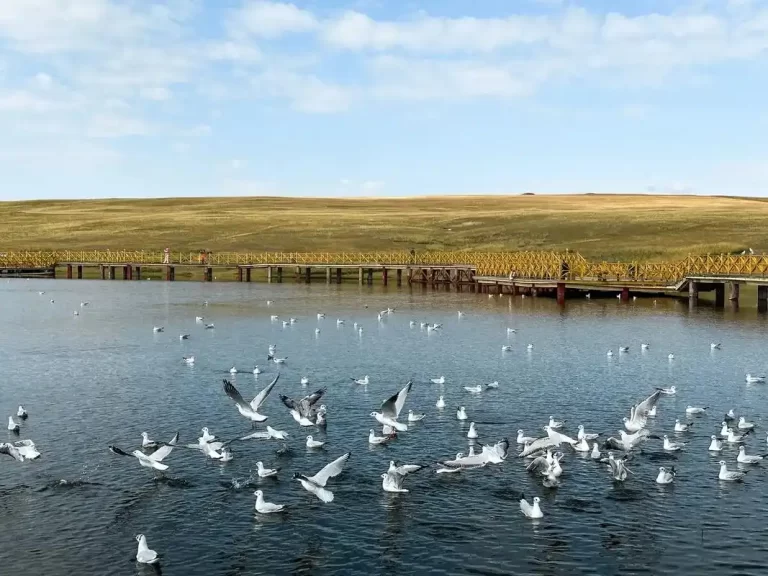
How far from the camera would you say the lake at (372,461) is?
2306 cm

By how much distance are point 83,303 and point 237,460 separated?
57869mm

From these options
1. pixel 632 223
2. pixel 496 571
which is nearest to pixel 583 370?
pixel 496 571

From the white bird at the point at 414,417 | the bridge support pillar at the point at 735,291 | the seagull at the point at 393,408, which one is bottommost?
the white bird at the point at 414,417

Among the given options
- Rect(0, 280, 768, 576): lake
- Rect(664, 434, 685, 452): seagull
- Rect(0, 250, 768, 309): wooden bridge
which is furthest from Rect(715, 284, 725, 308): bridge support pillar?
Rect(664, 434, 685, 452): seagull

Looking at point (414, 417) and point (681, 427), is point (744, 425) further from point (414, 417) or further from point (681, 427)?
point (414, 417)

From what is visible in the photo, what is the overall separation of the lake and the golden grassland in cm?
6765

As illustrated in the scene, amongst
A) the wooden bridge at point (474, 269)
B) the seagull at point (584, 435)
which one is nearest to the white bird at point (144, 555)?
the seagull at point (584, 435)

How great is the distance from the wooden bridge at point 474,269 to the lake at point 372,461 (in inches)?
873

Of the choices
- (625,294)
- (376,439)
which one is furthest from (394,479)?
(625,294)

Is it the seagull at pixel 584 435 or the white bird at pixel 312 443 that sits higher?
the seagull at pixel 584 435

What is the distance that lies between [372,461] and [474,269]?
83.7 m

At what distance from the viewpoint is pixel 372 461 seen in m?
30.3

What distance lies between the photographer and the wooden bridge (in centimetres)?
8744

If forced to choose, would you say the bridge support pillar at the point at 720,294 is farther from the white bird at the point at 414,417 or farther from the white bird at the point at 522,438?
the white bird at the point at 522,438
